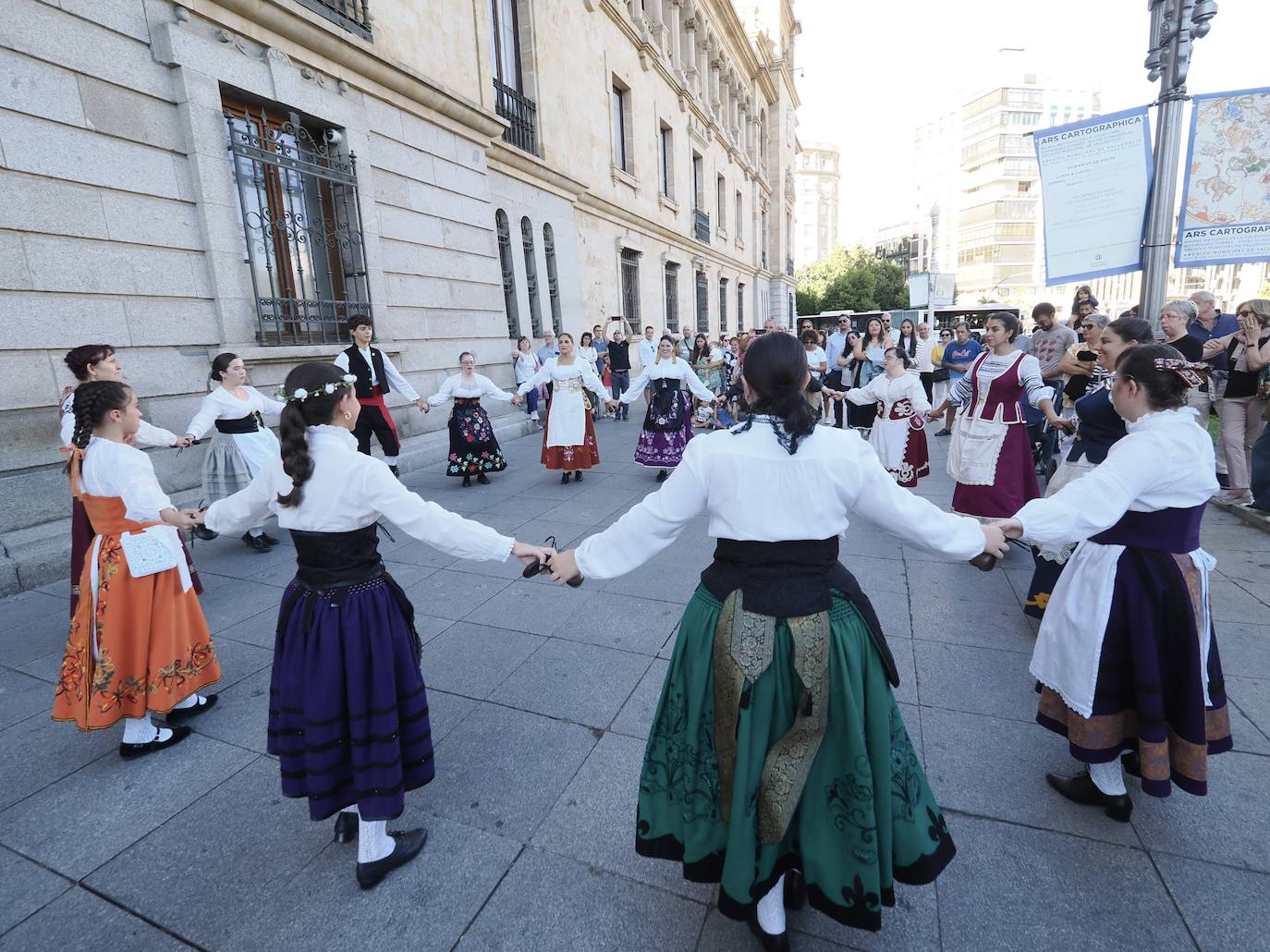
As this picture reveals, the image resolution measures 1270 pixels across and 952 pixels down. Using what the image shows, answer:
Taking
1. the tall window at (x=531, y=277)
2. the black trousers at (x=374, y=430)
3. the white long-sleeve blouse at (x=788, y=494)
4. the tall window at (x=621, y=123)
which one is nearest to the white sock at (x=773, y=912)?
the white long-sleeve blouse at (x=788, y=494)

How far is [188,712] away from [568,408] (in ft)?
17.6

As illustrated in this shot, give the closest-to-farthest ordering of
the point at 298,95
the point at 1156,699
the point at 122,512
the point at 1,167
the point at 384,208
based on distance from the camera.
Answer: the point at 1156,699
the point at 122,512
the point at 1,167
the point at 298,95
the point at 384,208

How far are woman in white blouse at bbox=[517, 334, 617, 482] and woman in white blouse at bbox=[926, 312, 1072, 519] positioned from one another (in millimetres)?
4081

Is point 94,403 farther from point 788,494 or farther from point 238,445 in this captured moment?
point 788,494

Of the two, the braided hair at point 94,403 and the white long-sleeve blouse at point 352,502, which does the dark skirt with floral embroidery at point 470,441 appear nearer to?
the braided hair at point 94,403

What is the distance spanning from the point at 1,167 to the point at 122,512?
161 inches

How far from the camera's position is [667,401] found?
789cm

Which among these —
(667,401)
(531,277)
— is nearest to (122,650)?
(667,401)

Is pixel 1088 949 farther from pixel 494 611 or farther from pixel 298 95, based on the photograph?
pixel 298 95

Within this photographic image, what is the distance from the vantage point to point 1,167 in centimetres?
491

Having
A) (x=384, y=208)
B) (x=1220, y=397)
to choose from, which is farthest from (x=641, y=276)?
(x=1220, y=397)

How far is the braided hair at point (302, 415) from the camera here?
6.82 ft

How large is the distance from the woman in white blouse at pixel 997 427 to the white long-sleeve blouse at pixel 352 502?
14.4 feet

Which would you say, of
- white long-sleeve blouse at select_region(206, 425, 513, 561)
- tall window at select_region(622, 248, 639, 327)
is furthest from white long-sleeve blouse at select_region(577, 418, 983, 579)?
tall window at select_region(622, 248, 639, 327)
